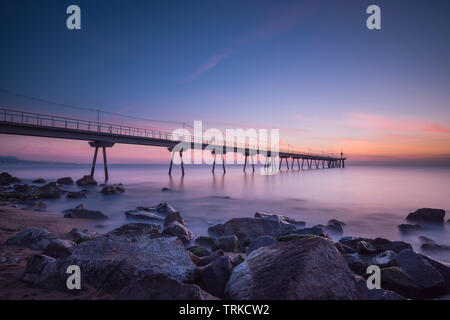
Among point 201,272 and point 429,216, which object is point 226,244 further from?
point 429,216

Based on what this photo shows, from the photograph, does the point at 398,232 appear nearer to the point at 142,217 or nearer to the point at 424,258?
the point at 424,258

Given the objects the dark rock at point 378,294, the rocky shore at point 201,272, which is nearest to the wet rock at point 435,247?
the rocky shore at point 201,272

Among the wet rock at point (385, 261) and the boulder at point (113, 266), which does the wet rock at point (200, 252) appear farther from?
the wet rock at point (385, 261)

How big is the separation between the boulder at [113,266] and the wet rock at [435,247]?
9.04 meters

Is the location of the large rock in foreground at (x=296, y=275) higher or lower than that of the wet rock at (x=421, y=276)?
higher

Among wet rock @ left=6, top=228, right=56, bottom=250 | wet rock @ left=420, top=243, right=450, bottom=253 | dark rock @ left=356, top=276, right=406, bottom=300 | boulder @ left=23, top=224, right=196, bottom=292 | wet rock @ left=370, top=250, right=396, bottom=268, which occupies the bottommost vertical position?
wet rock @ left=420, top=243, right=450, bottom=253

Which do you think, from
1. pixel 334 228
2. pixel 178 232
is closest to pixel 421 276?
pixel 334 228

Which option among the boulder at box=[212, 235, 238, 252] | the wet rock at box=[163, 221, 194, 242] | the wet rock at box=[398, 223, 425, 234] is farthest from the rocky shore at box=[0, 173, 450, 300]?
the wet rock at box=[398, 223, 425, 234]

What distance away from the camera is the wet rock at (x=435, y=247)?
8.51m

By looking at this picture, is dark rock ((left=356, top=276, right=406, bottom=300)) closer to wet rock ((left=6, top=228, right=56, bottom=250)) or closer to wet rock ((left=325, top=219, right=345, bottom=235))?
wet rock ((left=325, top=219, right=345, bottom=235))

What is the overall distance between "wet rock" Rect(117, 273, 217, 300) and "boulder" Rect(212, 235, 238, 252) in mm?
3771

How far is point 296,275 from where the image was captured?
318 cm

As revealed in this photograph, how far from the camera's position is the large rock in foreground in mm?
3098
